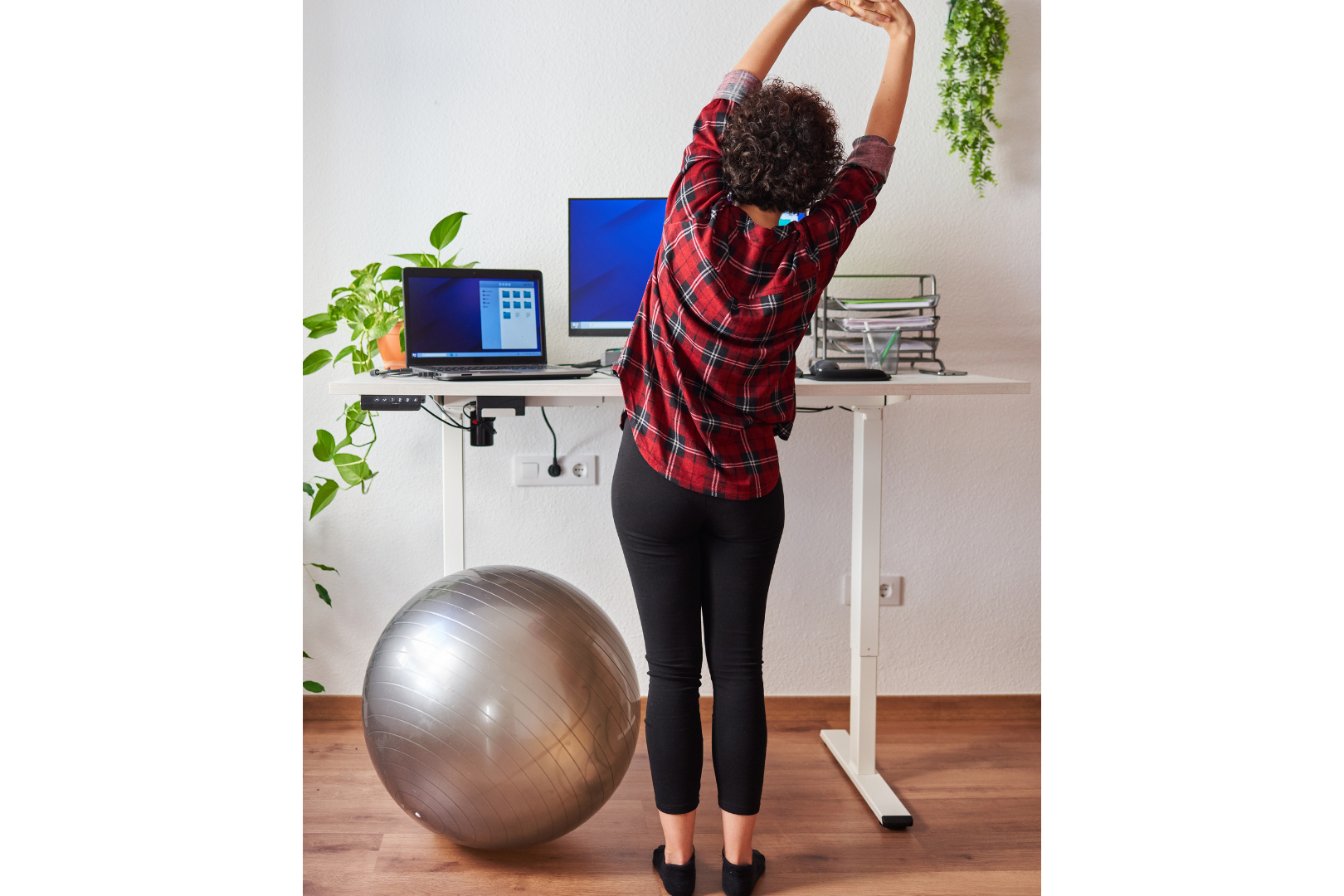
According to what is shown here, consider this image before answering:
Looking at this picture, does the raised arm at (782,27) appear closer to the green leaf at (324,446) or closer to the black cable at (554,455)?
the black cable at (554,455)

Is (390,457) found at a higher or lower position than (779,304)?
lower

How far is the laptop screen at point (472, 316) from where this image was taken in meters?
1.95

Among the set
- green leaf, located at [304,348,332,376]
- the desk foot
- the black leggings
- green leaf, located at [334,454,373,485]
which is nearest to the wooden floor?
the desk foot

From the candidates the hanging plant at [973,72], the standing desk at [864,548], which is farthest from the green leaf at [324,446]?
the hanging plant at [973,72]

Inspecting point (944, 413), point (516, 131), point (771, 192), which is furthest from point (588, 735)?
point (516, 131)

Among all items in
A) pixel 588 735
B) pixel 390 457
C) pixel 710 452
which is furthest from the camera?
pixel 390 457

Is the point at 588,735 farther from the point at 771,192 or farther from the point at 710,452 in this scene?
the point at 771,192

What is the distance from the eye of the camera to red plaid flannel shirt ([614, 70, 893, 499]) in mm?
1290

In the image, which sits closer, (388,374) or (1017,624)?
(388,374)

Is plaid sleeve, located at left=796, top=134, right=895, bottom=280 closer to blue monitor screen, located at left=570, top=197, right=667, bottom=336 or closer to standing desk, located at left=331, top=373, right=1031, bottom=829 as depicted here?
standing desk, located at left=331, top=373, right=1031, bottom=829
